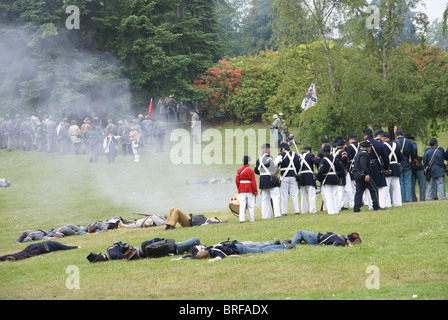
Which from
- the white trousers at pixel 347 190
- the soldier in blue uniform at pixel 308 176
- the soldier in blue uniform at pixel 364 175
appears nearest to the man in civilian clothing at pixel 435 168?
the white trousers at pixel 347 190

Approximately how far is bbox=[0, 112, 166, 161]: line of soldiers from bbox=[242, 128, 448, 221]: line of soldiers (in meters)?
17.2

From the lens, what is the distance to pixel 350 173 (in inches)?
693

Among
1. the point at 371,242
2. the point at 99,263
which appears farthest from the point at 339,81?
the point at 99,263

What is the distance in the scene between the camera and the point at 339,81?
80.6 feet

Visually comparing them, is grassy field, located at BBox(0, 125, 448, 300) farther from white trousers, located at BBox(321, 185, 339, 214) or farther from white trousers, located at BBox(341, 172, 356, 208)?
white trousers, located at BBox(341, 172, 356, 208)

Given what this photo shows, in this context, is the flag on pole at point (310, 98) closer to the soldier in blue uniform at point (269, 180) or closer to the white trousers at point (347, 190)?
the white trousers at point (347, 190)

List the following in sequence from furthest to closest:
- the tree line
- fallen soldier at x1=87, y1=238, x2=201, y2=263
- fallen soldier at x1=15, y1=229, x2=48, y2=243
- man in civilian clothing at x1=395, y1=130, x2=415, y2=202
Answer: the tree line → man in civilian clothing at x1=395, y1=130, x2=415, y2=202 → fallen soldier at x1=15, y1=229, x2=48, y2=243 → fallen soldier at x1=87, y1=238, x2=201, y2=263

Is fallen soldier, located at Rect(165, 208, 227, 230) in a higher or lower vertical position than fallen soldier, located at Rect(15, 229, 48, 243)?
higher

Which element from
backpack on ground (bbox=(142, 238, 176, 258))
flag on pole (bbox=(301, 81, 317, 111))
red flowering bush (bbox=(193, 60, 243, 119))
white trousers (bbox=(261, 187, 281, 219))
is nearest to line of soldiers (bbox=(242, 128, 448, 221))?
white trousers (bbox=(261, 187, 281, 219))

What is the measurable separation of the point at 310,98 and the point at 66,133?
16705 mm

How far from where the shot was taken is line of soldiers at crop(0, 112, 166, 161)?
33469 mm
